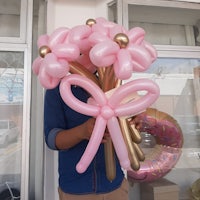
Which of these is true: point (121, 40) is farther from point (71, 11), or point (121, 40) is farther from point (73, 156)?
point (71, 11)

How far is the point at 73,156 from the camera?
77 cm

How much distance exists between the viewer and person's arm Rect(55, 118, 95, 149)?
2.17ft

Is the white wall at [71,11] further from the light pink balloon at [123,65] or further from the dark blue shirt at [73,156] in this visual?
the light pink balloon at [123,65]

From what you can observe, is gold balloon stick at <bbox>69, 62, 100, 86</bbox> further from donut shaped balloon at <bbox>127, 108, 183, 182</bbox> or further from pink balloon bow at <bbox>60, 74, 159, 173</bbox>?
donut shaped balloon at <bbox>127, 108, 183, 182</bbox>

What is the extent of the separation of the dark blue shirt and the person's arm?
0.03m

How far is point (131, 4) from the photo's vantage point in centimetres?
178

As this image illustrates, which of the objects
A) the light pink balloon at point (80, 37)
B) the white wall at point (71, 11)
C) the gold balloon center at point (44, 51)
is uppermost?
the white wall at point (71, 11)

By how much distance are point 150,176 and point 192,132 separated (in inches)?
24.8

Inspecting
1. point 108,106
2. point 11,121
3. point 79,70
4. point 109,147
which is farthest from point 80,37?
point 11,121

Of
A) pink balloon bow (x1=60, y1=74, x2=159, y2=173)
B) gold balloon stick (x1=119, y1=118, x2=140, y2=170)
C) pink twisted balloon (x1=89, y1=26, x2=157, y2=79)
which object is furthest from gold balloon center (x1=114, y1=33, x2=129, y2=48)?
gold balloon stick (x1=119, y1=118, x2=140, y2=170)

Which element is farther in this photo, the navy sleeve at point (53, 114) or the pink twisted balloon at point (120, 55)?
the navy sleeve at point (53, 114)

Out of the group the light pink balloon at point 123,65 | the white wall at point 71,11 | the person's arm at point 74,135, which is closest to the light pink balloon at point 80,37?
the light pink balloon at point 123,65

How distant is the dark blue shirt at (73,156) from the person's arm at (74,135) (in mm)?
29

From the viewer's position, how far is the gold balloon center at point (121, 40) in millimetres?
636
